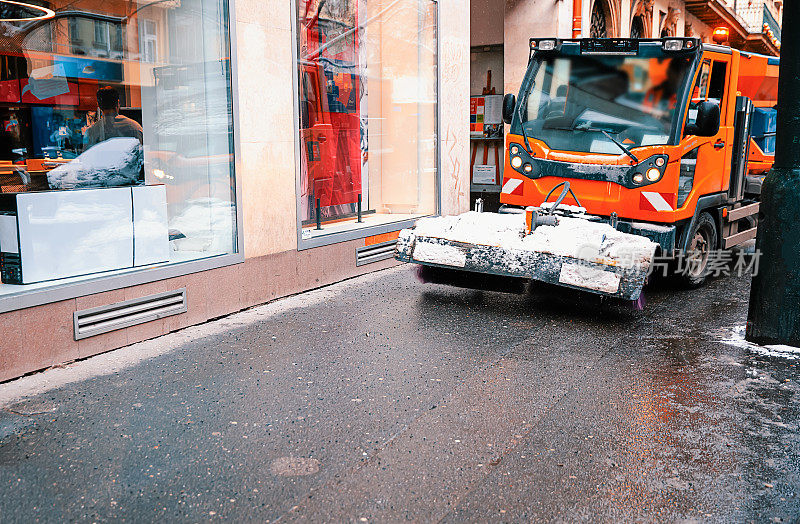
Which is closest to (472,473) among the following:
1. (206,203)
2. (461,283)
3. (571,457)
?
(571,457)

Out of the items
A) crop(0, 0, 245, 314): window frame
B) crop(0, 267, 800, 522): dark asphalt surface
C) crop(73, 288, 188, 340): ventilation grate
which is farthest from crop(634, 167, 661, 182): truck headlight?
crop(73, 288, 188, 340): ventilation grate

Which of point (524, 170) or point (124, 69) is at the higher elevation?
point (124, 69)

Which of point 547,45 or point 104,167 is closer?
point 104,167

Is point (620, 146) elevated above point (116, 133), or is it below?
below

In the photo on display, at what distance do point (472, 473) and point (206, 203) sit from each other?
417cm

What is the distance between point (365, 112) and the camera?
9289mm

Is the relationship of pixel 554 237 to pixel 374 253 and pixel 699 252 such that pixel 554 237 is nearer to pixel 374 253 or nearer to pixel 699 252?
pixel 699 252

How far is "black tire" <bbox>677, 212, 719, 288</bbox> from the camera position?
7758 mm

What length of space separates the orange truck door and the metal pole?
1.87 metres

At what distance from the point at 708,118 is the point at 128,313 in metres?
5.43

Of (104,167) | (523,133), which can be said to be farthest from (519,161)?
(104,167)

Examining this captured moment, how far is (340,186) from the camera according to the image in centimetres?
884

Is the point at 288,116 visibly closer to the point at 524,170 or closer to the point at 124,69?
the point at 124,69

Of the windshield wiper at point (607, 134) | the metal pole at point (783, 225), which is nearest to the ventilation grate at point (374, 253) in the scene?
the windshield wiper at point (607, 134)
